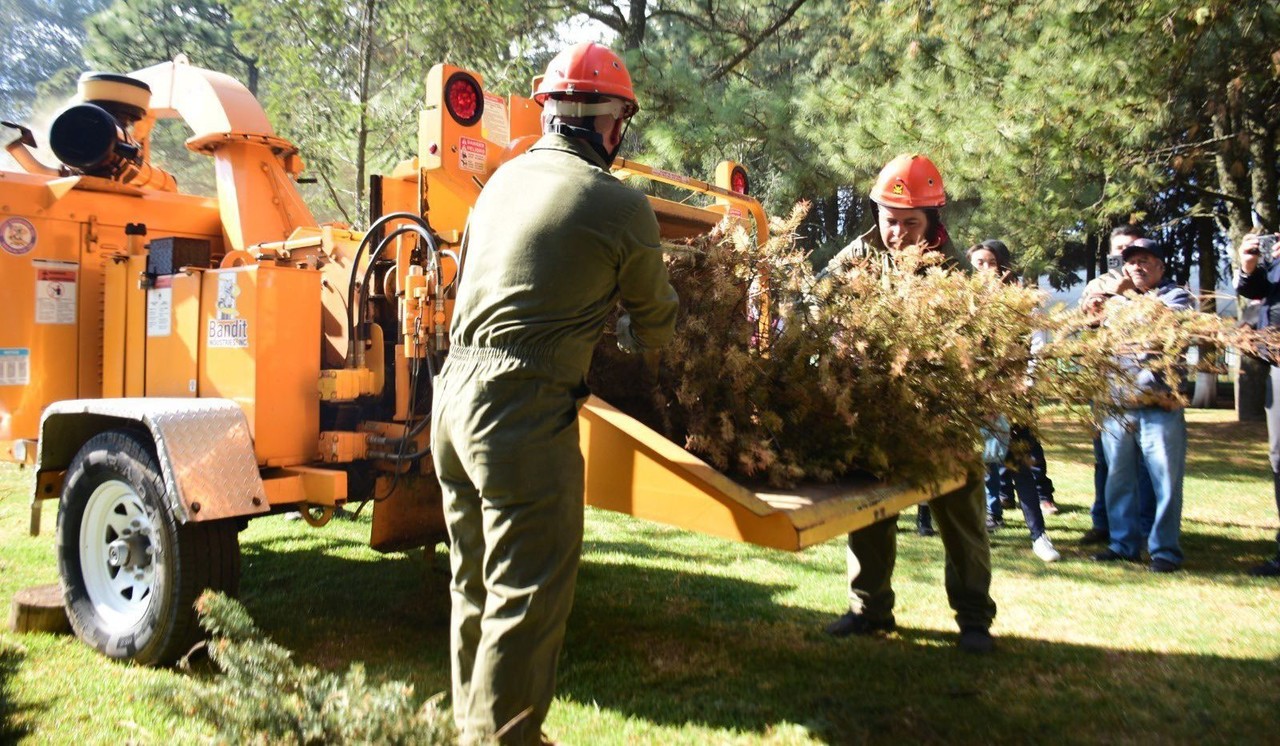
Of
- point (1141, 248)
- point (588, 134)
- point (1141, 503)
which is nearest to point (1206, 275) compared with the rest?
point (1141, 503)

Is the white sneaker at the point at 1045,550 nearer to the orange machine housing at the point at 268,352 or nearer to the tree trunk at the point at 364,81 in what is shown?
the orange machine housing at the point at 268,352

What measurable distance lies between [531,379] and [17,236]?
327cm

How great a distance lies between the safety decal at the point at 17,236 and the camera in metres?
4.51

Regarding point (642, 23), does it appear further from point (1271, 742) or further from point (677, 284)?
point (1271, 742)

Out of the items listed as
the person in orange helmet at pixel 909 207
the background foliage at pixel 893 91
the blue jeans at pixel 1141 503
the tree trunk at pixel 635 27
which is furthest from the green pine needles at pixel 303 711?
the tree trunk at pixel 635 27

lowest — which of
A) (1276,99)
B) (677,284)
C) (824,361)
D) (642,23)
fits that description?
(824,361)

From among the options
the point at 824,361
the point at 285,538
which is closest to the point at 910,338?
the point at 824,361

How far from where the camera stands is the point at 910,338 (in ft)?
11.3

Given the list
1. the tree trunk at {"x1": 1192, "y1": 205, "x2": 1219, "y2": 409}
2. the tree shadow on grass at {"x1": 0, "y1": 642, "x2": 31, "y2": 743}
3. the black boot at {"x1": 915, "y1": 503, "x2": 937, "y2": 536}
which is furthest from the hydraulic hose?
the tree trunk at {"x1": 1192, "y1": 205, "x2": 1219, "y2": 409}

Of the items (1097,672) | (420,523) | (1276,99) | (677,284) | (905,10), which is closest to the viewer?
(677,284)

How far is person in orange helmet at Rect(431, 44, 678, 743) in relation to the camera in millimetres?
2697

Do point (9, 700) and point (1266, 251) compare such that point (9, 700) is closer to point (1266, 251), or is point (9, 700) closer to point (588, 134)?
point (588, 134)

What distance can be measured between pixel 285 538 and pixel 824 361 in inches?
187

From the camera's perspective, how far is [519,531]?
272cm
